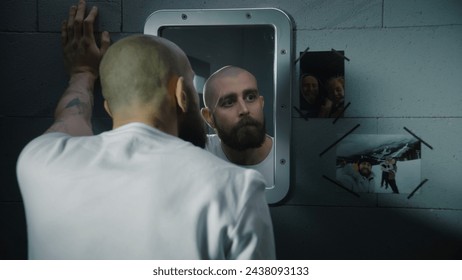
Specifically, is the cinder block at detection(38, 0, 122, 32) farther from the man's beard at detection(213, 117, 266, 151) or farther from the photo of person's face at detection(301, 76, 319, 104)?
the photo of person's face at detection(301, 76, 319, 104)

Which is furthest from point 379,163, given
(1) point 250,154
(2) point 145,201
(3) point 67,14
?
(3) point 67,14

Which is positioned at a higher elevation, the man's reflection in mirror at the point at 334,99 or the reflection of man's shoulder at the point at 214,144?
the man's reflection in mirror at the point at 334,99

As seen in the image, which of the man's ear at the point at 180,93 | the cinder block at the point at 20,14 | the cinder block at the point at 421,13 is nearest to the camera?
the man's ear at the point at 180,93

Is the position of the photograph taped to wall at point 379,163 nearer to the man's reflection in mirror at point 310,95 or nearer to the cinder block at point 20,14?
the man's reflection in mirror at point 310,95

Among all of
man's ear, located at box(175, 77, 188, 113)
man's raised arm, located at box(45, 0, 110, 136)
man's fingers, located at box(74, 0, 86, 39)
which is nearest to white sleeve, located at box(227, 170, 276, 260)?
man's ear, located at box(175, 77, 188, 113)

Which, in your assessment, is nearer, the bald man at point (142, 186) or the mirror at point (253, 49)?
the bald man at point (142, 186)

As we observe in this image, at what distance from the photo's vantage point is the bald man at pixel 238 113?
103 cm

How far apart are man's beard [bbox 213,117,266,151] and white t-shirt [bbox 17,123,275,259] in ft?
0.93

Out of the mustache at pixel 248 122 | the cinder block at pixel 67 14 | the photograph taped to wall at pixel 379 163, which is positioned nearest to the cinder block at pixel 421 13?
the photograph taped to wall at pixel 379 163

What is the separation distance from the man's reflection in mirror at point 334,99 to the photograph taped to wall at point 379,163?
2.5 inches

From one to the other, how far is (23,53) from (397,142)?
882mm

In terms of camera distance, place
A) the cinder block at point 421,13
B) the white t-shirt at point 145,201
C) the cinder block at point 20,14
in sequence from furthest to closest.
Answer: the cinder block at point 20,14
the cinder block at point 421,13
the white t-shirt at point 145,201

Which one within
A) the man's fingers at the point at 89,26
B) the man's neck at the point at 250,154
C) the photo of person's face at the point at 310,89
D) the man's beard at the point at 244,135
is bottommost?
the man's neck at the point at 250,154
